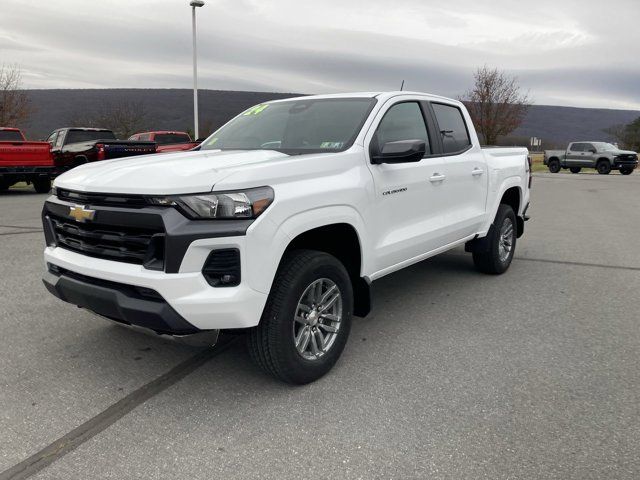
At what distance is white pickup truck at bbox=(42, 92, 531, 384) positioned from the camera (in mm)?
2791

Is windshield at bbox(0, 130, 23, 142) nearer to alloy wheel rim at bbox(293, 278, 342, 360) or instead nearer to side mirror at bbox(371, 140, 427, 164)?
side mirror at bbox(371, 140, 427, 164)

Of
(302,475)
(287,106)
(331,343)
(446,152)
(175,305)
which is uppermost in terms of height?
(287,106)

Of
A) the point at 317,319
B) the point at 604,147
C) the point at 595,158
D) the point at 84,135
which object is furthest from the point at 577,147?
the point at 317,319

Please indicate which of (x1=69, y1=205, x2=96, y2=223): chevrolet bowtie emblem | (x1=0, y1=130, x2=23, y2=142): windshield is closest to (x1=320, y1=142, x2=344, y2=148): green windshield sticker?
(x1=69, y1=205, x2=96, y2=223): chevrolet bowtie emblem

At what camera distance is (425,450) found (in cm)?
266

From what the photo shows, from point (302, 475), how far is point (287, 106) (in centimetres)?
310

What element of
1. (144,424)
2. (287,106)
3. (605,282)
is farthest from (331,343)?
(605,282)

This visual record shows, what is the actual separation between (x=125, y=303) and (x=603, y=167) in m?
34.4

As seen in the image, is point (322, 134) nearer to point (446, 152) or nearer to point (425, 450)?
point (446, 152)

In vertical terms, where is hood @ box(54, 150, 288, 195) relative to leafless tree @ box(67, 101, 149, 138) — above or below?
below

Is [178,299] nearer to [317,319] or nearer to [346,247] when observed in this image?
[317,319]

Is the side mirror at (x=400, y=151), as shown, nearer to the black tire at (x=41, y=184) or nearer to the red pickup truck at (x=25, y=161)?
the red pickup truck at (x=25, y=161)

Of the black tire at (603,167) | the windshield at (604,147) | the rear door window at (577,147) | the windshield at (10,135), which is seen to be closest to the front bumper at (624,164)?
the black tire at (603,167)

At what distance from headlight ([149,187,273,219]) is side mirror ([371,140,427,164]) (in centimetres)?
119
